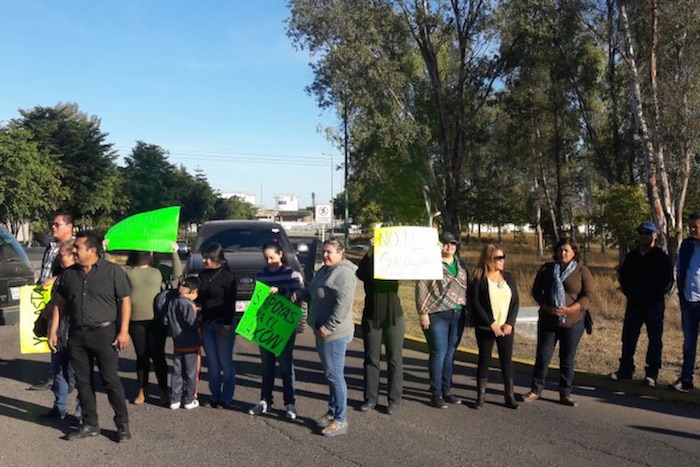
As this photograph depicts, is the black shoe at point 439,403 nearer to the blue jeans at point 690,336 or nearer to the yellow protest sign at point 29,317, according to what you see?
the blue jeans at point 690,336

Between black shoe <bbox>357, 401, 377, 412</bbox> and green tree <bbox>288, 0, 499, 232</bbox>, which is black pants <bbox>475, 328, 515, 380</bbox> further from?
green tree <bbox>288, 0, 499, 232</bbox>

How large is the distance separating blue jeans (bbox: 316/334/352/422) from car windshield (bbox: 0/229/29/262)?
20.1 feet

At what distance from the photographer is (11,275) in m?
10.0

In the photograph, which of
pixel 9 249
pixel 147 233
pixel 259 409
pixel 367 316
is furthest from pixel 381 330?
pixel 9 249

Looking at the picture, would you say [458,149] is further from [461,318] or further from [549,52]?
[461,318]

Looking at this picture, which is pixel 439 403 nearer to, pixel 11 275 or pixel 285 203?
pixel 11 275

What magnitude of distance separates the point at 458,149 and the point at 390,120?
3343mm

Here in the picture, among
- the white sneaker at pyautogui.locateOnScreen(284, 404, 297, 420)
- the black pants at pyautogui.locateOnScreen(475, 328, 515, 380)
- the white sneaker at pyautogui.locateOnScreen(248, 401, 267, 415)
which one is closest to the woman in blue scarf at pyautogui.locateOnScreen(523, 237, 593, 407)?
the black pants at pyautogui.locateOnScreen(475, 328, 515, 380)

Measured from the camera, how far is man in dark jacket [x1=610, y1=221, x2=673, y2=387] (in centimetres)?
743

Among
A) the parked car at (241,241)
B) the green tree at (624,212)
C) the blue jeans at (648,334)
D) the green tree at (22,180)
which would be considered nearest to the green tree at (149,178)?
the green tree at (22,180)

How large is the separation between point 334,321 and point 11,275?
20.1 ft

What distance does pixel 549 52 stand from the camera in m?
28.7

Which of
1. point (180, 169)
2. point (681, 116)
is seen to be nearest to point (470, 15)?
point (681, 116)

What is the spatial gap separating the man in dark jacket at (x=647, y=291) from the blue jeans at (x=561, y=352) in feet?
2.99
